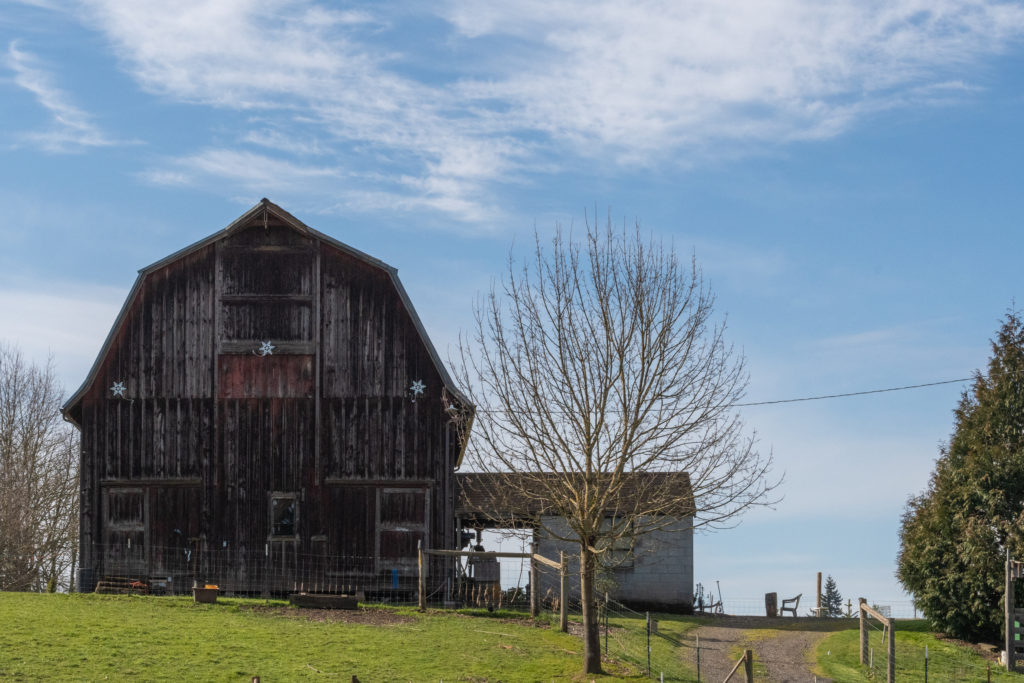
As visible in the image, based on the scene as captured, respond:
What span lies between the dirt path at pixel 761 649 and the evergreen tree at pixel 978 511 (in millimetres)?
3194

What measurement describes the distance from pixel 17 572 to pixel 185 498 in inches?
512

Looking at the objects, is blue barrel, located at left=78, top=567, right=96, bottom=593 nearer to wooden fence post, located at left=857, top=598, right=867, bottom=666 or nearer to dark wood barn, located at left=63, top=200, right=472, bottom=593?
dark wood barn, located at left=63, top=200, right=472, bottom=593

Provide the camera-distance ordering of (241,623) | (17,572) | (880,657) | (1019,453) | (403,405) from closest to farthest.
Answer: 1. (241,623)
2. (880,657)
3. (1019,453)
4. (403,405)
5. (17,572)

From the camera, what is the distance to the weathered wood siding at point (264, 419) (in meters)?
31.5

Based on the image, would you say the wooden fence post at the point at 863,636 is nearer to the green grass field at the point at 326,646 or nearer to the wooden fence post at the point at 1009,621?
the green grass field at the point at 326,646

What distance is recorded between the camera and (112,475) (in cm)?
3203

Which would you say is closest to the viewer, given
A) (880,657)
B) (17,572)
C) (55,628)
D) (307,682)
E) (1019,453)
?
(307,682)

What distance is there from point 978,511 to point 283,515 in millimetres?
17692

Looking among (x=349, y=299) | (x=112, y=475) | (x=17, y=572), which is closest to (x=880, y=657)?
(x=349, y=299)

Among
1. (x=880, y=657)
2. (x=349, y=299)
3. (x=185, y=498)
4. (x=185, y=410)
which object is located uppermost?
(x=349, y=299)

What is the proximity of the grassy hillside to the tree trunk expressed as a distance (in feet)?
1.05

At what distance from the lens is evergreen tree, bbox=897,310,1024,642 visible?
94.3 ft

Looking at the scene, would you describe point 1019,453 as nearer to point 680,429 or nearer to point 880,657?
point 880,657

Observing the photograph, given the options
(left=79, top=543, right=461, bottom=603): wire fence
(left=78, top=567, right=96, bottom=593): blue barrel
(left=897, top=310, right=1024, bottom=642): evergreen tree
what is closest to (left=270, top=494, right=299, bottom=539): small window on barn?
(left=79, top=543, right=461, bottom=603): wire fence
